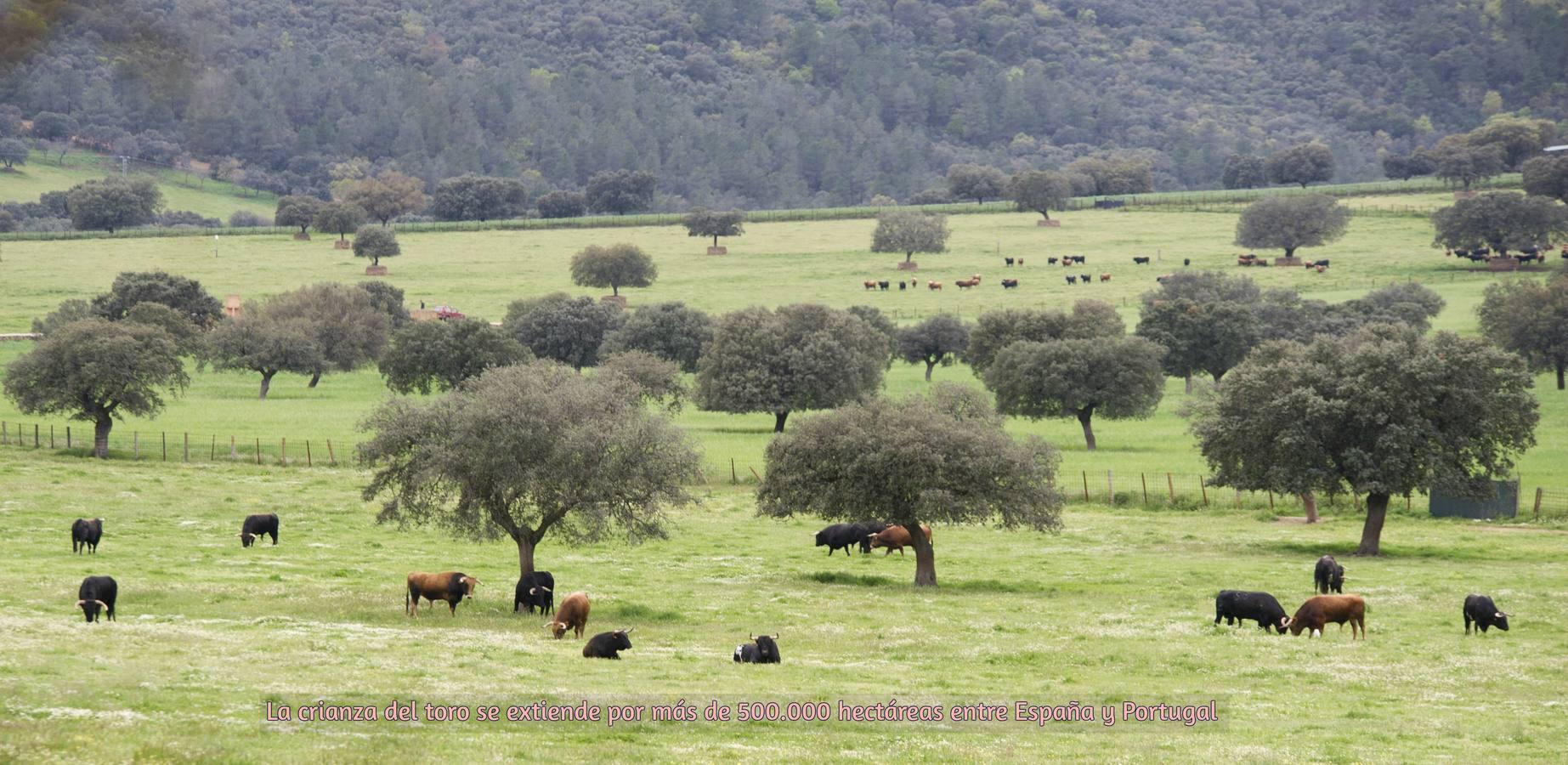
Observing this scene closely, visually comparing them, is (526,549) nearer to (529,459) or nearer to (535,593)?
(529,459)

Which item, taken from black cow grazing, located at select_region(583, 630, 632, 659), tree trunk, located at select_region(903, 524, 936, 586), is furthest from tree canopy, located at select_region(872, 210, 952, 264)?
black cow grazing, located at select_region(583, 630, 632, 659)

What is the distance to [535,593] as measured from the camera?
124 ft

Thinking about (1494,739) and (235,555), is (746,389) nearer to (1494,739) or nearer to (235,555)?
(235,555)

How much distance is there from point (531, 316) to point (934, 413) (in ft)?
243

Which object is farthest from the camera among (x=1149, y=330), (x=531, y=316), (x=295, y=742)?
(x=531, y=316)

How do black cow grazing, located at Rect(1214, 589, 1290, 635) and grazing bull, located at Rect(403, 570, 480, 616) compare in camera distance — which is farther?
grazing bull, located at Rect(403, 570, 480, 616)

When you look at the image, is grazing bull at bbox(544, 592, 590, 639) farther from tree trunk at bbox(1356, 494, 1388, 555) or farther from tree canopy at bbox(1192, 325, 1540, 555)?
tree trunk at bbox(1356, 494, 1388, 555)

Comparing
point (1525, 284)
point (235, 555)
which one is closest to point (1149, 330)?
point (1525, 284)

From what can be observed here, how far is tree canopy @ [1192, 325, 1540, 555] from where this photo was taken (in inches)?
1982

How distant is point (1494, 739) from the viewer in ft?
81.3

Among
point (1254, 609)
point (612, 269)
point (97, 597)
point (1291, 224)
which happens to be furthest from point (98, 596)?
point (1291, 224)

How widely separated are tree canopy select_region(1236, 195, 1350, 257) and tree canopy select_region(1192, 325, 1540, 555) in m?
110

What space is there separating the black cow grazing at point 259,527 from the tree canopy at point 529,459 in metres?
9.11

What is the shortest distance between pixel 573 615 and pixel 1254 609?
1452 cm
